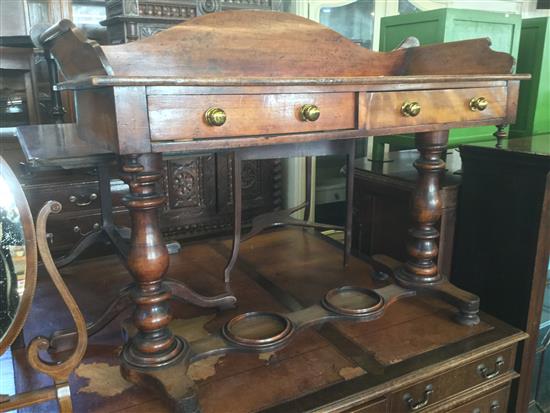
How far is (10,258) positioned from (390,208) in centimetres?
149

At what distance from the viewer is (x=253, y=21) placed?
139cm

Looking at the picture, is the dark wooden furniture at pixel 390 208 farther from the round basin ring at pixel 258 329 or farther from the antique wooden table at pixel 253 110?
the round basin ring at pixel 258 329

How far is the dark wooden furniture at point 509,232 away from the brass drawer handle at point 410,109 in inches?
21.3

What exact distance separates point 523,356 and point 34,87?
234 cm

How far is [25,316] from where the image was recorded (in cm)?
89

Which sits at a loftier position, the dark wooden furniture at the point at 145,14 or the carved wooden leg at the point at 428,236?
the dark wooden furniture at the point at 145,14

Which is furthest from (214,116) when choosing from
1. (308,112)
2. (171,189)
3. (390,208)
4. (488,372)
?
(171,189)

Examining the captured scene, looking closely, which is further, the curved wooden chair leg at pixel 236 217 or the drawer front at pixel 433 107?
the curved wooden chair leg at pixel 236 217

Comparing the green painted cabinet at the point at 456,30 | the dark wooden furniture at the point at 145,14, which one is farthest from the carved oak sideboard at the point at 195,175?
the green painted cabinet at the point at 456,30

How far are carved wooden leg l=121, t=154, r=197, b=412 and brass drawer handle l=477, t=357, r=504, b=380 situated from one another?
83cm

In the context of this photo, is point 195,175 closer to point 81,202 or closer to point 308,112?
point 81,202

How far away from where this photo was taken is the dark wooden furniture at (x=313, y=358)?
Answer: 46.6 inches

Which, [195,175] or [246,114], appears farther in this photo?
[195,175]

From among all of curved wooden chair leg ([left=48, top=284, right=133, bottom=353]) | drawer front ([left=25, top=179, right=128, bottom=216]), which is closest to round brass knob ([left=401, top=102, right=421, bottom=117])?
curved wooden chair leg ([left=48, top=284, right=133, bottom=353])
